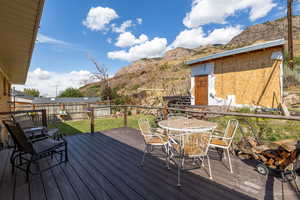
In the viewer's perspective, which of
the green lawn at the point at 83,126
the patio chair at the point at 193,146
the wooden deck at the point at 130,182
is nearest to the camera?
the wooden deck at the point at 130,182

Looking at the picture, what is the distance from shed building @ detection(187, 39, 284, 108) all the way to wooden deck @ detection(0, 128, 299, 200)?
202 inches

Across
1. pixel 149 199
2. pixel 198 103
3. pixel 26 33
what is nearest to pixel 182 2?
pixel 198 103

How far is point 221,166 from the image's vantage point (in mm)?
2475

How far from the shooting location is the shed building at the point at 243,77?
19.4 ft

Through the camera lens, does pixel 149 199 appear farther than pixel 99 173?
No

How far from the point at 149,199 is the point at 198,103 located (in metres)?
7.49

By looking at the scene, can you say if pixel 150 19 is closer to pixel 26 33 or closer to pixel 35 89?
pixel 26 33

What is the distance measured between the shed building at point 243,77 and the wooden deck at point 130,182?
5.12m

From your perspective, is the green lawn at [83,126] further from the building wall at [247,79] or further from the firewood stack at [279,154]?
the firewood stack at [279,154]

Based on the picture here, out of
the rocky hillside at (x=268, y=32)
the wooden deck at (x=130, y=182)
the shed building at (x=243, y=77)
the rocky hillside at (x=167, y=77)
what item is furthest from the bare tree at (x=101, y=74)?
the rocky hillside at (x=268, y=32)

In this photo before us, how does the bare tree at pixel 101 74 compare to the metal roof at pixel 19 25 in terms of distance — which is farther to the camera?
the bare tree at pixel 101 74

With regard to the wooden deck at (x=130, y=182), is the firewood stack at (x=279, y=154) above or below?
above

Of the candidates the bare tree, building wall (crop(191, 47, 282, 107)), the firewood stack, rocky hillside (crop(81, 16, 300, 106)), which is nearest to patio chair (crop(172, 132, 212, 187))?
the firewood stack

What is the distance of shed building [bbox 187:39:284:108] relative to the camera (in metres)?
5.91
